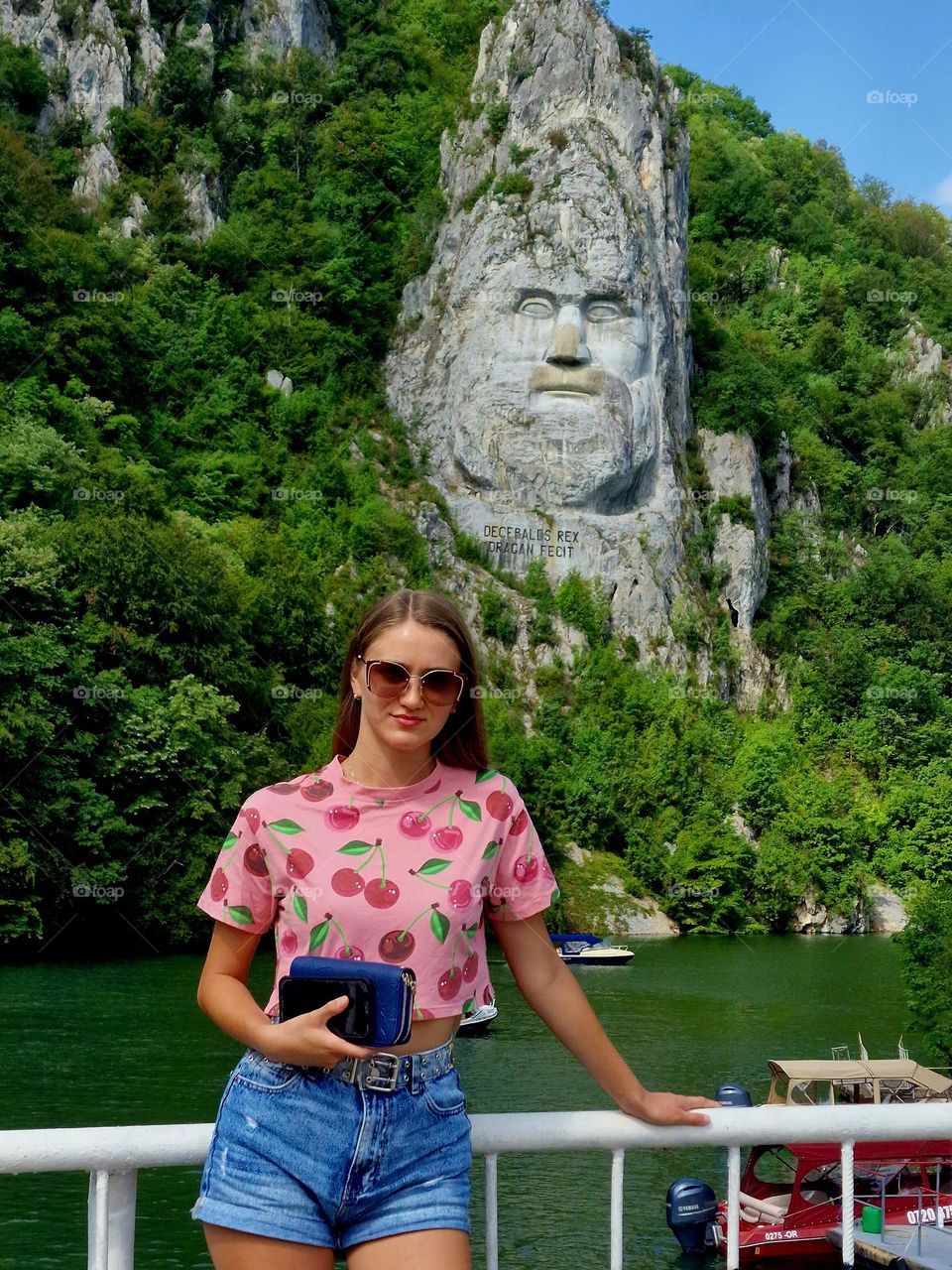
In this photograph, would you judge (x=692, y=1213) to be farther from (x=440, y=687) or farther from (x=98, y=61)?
(x=98, y=61)

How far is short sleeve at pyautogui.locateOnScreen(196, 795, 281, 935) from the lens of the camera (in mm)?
3033

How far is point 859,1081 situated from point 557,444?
48100 millimetres

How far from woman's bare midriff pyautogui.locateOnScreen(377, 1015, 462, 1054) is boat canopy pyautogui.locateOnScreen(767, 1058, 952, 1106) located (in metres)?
17.1

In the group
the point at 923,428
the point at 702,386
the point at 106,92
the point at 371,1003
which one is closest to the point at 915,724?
the point at 702,386

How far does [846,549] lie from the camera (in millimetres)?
78500

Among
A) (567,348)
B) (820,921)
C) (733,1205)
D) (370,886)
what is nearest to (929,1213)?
(733,1205)

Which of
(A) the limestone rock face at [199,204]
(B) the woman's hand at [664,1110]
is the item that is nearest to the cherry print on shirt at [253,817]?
(B) the woman's hand at [664,1110]

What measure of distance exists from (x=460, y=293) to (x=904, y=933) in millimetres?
46477

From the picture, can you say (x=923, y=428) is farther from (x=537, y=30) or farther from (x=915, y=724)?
(x=537, y=30)

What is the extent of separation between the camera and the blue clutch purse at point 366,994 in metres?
2.73

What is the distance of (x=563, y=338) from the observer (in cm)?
6544

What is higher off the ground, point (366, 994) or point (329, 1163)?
point (366, 994)

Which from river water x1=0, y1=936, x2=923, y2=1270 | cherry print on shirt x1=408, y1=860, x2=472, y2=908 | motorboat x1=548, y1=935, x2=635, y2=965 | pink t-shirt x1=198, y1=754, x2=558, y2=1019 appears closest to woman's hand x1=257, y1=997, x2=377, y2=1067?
pink t-shirt x1=198, y1=754, x2=558, y2=1019

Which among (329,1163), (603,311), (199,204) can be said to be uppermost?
(199,204)
